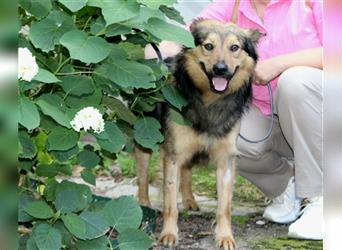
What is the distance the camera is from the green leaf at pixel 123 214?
2.21 m

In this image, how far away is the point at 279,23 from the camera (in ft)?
11.5

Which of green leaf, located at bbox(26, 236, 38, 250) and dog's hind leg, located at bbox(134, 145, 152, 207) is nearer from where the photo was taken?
green leaf, located at bbox(26, 236, 38, 250)

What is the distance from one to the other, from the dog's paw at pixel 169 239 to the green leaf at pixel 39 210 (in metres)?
1.17

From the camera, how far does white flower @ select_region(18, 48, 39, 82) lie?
70.1 inches

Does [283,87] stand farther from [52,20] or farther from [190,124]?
[52,20]

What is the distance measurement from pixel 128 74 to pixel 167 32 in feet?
0.66

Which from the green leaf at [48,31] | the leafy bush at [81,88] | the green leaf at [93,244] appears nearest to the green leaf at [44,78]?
the leafy bush at [81,88]

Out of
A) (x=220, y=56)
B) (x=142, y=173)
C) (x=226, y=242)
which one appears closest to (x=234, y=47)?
(x=220, y=56)

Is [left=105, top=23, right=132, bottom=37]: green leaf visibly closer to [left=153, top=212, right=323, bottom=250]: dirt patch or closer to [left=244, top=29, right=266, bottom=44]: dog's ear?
[left=244, top=29, right=266, bottom=44]: dog's ear

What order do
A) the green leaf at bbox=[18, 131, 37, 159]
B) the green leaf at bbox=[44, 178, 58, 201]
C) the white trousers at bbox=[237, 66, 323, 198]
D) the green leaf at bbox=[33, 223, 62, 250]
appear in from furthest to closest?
the white trousers at bbox=[237, 66, 323, 198] → the green leaf at bbox=[44, 178, 58, 201] → the green leaf at bbox=[18, 131, 37, 159] → the green leaf at bbox=[33, 223, 62, 250]

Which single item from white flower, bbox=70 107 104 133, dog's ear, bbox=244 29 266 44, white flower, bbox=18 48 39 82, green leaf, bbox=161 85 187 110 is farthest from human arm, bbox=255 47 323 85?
white flower, bbox=18 48 39 82

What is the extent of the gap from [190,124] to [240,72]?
1.24 ft

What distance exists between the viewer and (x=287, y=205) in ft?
12.0

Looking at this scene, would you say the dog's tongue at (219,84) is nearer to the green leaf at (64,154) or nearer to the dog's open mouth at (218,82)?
the dog's open mouth at (218,82)
